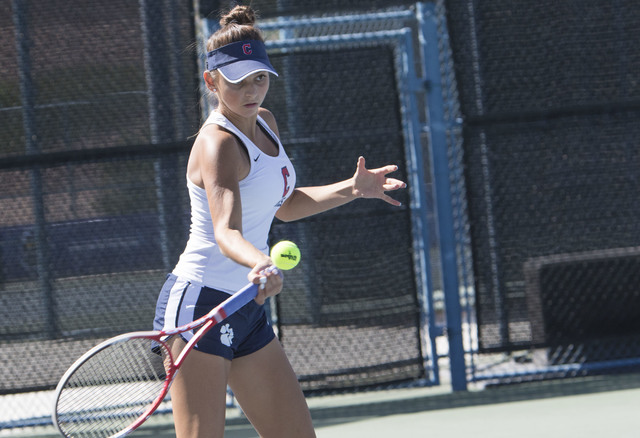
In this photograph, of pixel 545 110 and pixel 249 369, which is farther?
pixel 545 110

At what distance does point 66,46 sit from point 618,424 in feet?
11.5

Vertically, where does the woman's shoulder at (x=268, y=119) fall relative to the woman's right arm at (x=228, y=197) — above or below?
above

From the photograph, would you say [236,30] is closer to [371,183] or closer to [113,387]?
[371,183]

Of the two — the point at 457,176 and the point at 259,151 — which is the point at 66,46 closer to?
the point at 457,176

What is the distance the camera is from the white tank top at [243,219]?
8.79 feet

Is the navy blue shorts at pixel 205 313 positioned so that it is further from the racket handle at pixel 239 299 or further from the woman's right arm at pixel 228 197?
the woman's right arm at pixel 228 197

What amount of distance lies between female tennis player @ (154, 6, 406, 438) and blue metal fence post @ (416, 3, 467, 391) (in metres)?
2.49

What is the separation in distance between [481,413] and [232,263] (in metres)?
2.68

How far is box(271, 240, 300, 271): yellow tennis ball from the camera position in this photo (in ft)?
8.66

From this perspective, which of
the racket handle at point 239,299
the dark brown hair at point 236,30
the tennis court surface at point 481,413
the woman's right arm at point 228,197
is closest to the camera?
the woman's right arm at point 228,197

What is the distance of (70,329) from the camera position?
504 cm

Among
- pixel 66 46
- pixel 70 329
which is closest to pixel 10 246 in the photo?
pixel 70 329

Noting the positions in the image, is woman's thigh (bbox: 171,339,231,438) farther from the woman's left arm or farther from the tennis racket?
the woman's left arm

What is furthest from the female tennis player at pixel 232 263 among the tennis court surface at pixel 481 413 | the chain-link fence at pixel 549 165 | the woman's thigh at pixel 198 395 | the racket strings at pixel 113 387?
the chain-link fence at pixel 549 165
